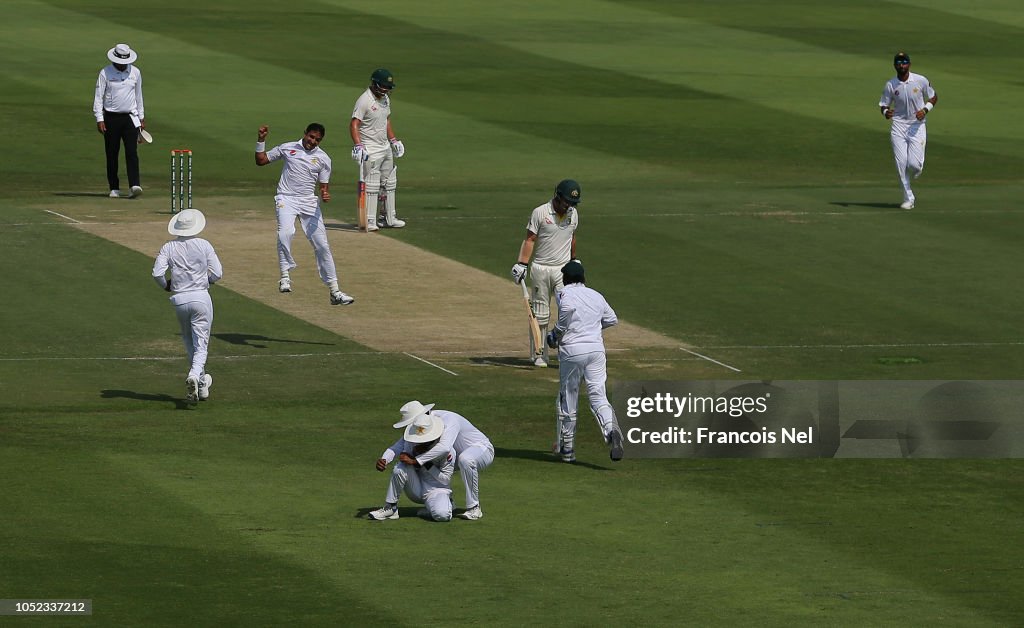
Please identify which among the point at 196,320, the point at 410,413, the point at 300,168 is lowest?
the point at 410,413

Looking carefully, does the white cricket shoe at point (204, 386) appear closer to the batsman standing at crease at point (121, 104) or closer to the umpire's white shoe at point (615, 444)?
the umpire's white shoe at point (615, 444)

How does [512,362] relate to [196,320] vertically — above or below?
below

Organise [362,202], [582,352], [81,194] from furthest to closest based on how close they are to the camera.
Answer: [81,194] < [362,202] < [582,352]

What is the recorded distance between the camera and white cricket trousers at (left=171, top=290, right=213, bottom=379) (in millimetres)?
19094

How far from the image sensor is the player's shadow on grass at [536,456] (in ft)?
57.6

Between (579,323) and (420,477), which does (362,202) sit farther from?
(420,477)

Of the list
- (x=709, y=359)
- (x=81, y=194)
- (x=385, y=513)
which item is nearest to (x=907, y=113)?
(x=709, y=359)

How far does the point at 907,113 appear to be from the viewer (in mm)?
30312

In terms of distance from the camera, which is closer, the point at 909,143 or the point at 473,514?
the point at 473,514

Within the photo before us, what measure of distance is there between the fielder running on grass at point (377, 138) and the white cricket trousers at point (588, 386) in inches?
441

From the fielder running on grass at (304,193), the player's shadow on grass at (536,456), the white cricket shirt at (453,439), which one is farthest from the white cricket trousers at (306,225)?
the white cricket shirt at (453,439)

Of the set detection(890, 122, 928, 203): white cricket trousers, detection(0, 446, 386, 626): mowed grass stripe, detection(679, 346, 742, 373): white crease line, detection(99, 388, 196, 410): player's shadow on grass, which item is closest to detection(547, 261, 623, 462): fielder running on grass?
detection(0, 446, 386, 626): mowed grass stripe

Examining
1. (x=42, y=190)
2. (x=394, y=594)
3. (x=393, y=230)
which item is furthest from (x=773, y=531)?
(x=42, y=190)

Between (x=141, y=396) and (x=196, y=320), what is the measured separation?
1.25m
